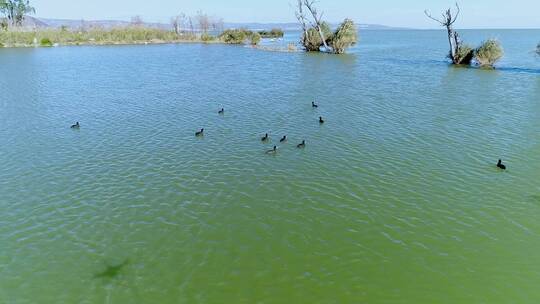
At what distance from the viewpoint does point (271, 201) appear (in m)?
14.5

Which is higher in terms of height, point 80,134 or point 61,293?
point 80,134

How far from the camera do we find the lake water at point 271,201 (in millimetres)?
10336

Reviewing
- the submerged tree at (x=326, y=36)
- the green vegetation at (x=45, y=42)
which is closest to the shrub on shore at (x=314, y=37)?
the submerged tree at (x=326, y=36)

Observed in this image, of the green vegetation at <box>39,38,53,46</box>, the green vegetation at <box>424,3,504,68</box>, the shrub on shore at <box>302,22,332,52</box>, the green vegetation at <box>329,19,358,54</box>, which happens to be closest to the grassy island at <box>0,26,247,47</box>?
the green vegetation at <box>39,38,53,46</box>

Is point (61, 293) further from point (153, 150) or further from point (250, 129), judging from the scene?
point (250, 129)

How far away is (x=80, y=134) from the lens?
73.8ft

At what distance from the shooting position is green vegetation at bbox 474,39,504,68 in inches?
1770

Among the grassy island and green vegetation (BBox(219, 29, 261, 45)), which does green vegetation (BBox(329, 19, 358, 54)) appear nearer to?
green vegetation (BBox(219, 29, 261, 45))

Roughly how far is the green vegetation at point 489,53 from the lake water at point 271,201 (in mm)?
17362

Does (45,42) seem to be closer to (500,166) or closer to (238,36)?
(238,36)

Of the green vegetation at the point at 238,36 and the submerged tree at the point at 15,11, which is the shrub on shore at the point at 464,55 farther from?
the submerged tree at the point at 15,11

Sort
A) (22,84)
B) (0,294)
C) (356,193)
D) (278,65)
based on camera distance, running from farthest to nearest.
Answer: (278,65), (22,84), (356,193), (0,294)

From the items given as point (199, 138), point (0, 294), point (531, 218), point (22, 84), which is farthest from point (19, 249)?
point (22, 84)

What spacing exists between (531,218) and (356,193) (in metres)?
5.77
